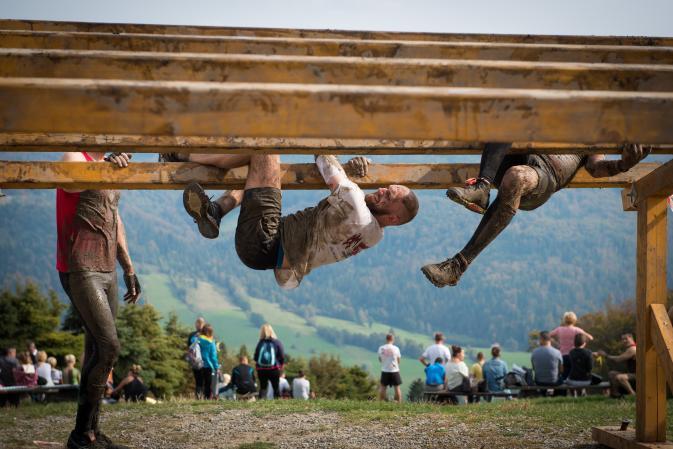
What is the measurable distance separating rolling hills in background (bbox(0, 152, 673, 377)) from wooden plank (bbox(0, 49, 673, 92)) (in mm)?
78369

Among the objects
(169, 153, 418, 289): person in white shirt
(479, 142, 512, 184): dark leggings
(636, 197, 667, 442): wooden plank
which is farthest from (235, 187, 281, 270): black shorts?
(636, 197, 667, 442): wooden plank

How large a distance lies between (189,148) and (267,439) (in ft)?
11.2

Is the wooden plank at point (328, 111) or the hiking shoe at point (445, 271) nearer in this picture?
the wooden plank at point (328, 111)

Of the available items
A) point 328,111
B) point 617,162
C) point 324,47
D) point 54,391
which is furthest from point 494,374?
point 328,111

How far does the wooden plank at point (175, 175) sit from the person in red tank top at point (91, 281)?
6.0 inches

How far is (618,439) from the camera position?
7.52 meters

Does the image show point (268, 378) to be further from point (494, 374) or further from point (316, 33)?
point (316, 33)

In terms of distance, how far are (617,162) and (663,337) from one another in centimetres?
137

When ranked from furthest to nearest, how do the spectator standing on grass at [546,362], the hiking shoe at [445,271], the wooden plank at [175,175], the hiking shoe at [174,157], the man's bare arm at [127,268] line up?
the spectator standing on grass at [546,362] → the man's bare arm at [127,268] → the hiking shoe at [174,157] → the wooden plank at [175,175] → the hiking shoe at [445,271]

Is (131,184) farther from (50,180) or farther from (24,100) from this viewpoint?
(24,100)

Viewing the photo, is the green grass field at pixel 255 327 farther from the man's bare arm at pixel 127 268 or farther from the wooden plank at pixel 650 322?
the man's bare arm at pixel 127 268

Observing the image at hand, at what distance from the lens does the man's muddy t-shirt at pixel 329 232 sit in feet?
18.3

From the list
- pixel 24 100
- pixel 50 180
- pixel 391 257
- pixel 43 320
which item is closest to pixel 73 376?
pixel 50 180

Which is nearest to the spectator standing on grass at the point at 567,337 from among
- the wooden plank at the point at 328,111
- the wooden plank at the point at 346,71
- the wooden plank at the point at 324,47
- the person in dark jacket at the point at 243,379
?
the person in dark jacket at the point at 243,379
